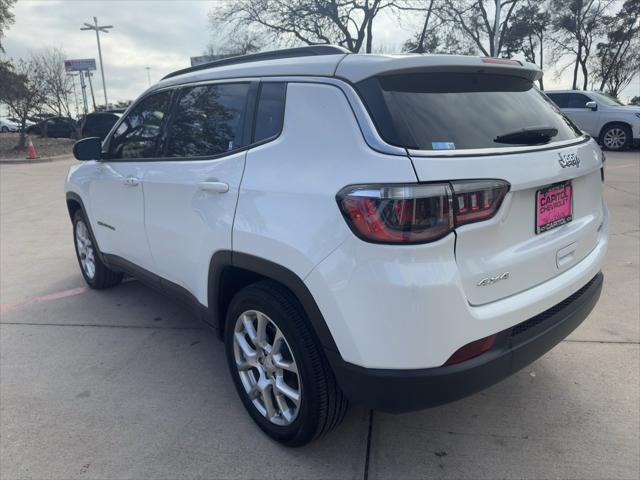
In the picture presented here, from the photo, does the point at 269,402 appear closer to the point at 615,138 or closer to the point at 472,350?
the point at 472,350

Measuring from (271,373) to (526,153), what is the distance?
61.2 inches

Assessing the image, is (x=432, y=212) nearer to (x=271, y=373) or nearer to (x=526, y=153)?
(x=526, y=153)

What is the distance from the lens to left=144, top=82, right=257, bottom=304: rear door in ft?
8.52

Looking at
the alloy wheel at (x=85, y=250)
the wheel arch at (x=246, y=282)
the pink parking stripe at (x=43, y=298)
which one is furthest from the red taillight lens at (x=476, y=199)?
the pink parking stripe at (x=43, y=298)

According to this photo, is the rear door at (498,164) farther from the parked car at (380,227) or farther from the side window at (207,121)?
the side window at (207,121)

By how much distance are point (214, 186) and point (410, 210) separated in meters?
1.16

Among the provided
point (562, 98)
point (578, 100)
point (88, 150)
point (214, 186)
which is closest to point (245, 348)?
point (214, 186)

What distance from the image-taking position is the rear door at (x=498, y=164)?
194 cm

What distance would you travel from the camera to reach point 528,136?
7.32 feet

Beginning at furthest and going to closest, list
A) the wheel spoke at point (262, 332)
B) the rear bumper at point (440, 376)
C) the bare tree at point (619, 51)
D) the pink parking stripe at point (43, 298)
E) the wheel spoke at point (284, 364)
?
the bare tree at point (619, 51), the pink parking stripe at point (43, 298), the wheel spoke at point (262, 332), the wheel spoke at point (284, 364), the rear bumper at point (440, 376)

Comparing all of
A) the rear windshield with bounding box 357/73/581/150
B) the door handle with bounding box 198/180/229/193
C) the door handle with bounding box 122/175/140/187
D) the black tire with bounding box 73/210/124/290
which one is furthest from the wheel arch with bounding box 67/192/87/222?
the rear windshield with bounding box 357/73/581/150

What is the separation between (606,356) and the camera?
10.6 feet

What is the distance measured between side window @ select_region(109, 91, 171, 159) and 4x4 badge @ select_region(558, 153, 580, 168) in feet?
7.84

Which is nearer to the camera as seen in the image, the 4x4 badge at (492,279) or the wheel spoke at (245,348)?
the 4x4 badge at (492,279)
